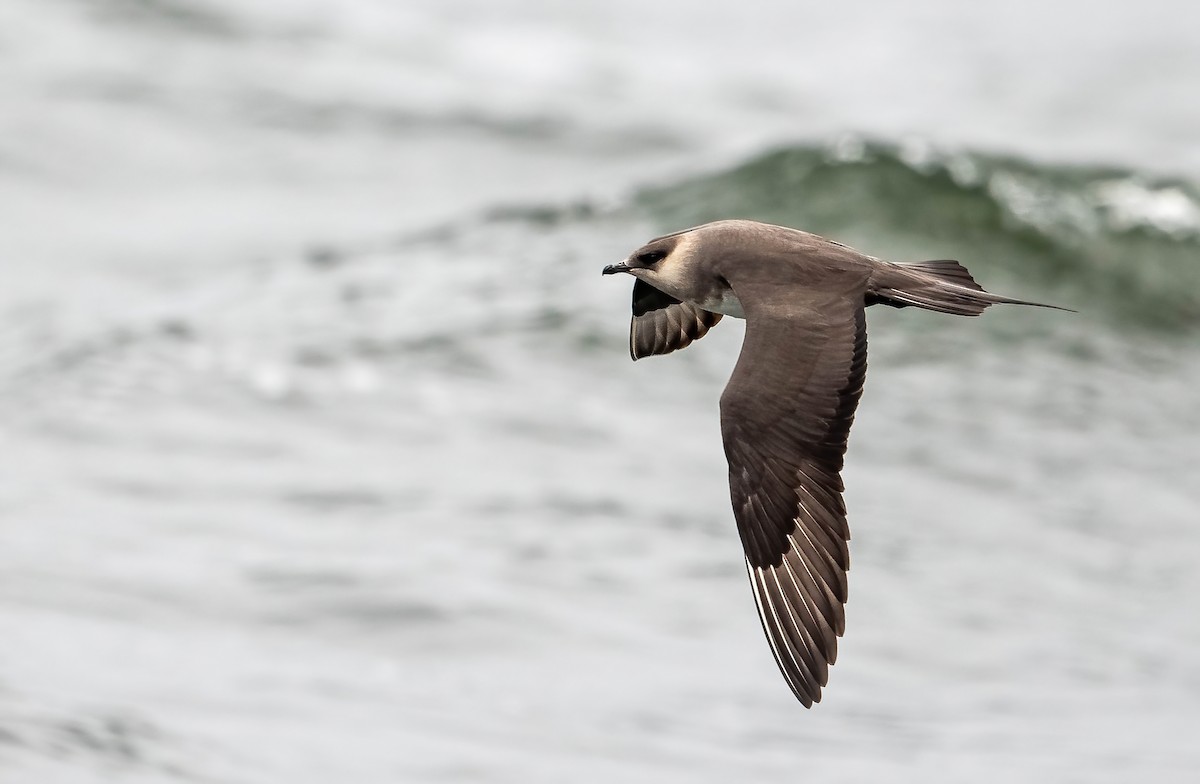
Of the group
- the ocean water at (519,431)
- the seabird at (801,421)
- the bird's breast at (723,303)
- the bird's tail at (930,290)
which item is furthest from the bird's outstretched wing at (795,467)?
the ocean water at (519,431)

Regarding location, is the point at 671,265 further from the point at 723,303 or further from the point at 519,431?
the point at 519,431

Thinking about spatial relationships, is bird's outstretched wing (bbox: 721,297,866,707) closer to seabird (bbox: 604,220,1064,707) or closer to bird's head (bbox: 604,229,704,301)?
seabird (bbox: 604,220,1064,707)

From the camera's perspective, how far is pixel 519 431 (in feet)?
45.2

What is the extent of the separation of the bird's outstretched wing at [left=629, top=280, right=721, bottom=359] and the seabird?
→ 0.84 meters

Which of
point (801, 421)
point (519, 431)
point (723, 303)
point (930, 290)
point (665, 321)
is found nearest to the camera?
point (801, 421)

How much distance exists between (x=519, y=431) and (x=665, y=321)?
6851 millimetres

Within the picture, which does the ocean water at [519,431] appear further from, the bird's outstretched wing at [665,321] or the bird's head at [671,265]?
the bird's head at [671,265]

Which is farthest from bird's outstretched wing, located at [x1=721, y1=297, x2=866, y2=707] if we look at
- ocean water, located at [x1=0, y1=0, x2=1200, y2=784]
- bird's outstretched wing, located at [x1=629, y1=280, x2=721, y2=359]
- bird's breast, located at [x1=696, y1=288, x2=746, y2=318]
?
ocean water, located at [x1=0, y1=0, x2=1200, y2=784]

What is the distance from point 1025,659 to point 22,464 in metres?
6.38

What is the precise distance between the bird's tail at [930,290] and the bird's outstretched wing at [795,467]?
0.17m

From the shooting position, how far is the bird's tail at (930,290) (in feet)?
19.1

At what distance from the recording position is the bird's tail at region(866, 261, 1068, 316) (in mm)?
5809

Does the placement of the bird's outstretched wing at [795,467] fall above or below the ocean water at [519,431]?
below

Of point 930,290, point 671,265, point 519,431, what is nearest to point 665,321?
point 671,265
